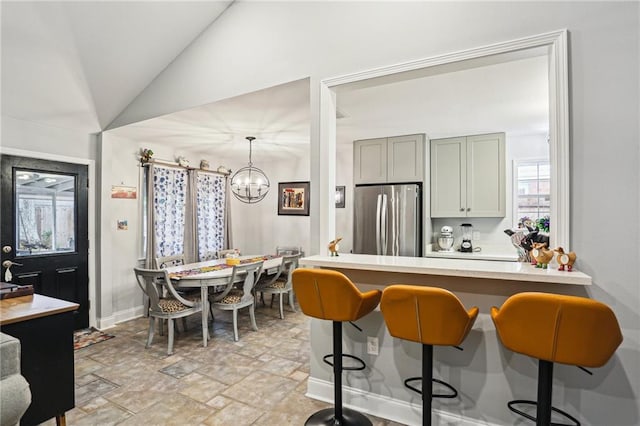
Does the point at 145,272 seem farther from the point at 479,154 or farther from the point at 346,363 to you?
the point at 479,154

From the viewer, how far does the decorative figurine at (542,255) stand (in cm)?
177

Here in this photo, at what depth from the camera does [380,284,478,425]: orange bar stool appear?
1.59 metres

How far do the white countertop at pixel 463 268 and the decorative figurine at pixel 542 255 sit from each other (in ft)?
0.12

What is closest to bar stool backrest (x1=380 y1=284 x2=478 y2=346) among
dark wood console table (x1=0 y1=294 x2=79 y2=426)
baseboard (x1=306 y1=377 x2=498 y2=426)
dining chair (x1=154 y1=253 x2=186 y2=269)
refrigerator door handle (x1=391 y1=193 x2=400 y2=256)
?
baseboard (x1=306 y1=377 x2=498 y2=426)

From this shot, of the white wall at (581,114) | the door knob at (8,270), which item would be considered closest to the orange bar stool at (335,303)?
the white wall at (581,114)

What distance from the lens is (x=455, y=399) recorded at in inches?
80.1

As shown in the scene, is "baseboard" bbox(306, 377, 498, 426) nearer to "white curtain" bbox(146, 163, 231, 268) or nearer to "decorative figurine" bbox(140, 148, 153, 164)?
"white curtain" bbox(146, 163, 231, 268)

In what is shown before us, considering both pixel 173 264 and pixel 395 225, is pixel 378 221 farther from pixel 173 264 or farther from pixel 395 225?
pixel 173 264

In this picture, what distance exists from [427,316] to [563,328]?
556 mm

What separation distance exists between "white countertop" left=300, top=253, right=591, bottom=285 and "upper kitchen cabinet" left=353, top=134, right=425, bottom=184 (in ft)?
7.18

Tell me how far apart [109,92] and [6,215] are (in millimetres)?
1627

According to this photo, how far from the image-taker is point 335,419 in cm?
209

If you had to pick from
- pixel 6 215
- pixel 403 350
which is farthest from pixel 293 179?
pixel 403 350

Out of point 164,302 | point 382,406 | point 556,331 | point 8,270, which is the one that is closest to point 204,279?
point 164,302
